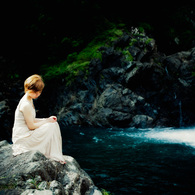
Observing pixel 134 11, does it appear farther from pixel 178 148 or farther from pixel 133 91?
pixel 178 148

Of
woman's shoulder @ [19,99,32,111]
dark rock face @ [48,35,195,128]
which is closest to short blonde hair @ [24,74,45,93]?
woman's shoulder @ [19,99,32,111]

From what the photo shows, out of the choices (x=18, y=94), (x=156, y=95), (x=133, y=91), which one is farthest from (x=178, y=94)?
(x=18, y=94)

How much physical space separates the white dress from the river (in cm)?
207

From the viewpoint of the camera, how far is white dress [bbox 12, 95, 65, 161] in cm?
392

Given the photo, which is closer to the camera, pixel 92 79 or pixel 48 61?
pixel 92 79

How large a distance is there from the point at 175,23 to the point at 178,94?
33.9 feet

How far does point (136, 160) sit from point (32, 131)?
4.58 metres

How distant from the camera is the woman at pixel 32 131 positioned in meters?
3.84

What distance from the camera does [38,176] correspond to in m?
3.21

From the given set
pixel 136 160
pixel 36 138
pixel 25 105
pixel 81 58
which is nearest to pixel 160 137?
pixel 136 160

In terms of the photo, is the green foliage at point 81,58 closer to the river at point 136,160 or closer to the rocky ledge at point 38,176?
the river at point 136,160

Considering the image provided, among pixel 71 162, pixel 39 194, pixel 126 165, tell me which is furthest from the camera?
pixel 126 165

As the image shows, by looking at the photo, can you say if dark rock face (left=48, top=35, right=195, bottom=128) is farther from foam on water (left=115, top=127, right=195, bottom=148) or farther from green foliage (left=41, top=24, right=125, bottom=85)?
foam on water (left=115, top=127, right=195, bottom=148)

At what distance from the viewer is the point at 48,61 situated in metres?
19.9
